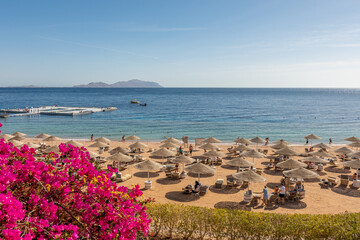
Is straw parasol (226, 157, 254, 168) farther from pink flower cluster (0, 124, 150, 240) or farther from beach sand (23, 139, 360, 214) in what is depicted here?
pink flower cluster (0, 124, 150, 240)

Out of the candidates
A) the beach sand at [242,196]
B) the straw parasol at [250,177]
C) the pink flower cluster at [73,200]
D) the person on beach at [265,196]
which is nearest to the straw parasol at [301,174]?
the beach sand at [242,196]

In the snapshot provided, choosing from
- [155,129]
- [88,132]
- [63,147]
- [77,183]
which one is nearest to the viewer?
[77,183]

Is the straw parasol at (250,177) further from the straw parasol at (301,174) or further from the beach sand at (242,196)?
the straw parasol at (301,174)

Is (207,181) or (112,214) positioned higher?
(112,214)

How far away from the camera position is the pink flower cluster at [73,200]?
4203 millimetres

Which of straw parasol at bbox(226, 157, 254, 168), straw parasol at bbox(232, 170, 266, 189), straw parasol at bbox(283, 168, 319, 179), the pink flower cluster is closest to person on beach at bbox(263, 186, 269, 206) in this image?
straw parasol at bbox(232, 170, 266, 189)

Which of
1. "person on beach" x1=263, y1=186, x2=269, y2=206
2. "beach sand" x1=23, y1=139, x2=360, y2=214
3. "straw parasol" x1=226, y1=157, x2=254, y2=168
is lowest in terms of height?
"beach sand" x1=23, y1=139, x2=360, y2=214

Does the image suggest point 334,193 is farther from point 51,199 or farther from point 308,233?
point 51,199

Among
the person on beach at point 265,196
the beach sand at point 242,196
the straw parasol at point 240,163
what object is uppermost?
the straw parasol at point 240,163

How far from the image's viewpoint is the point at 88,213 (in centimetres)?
439

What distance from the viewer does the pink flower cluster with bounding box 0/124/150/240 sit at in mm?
4203

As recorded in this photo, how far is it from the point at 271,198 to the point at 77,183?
11.9 meters

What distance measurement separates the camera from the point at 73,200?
485cm

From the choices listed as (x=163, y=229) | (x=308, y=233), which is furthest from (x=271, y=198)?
(x=163, y=229)
